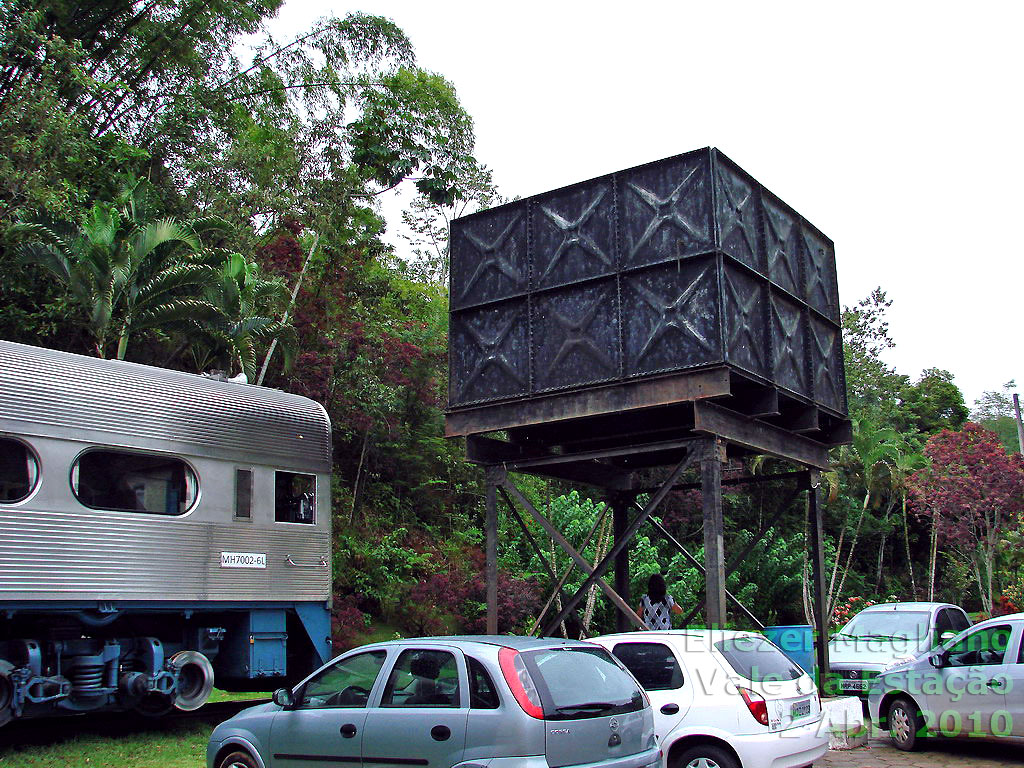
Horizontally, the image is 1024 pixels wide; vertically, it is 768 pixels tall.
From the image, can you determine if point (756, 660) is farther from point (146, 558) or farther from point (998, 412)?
point (998, 412)

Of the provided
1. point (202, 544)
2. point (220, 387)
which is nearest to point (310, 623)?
point (202, 544)

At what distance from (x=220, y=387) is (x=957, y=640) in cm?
929

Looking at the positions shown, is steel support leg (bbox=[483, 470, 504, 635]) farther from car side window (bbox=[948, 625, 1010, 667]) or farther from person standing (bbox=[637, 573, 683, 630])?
car side window (bbox=[948, 625, 1010, 667])

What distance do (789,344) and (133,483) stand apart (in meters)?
8.74

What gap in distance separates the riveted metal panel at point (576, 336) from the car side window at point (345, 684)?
6.16 metres

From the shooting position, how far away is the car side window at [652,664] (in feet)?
26.0

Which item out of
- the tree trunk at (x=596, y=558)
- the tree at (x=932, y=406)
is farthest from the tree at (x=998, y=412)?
the tree trunk at (x=596, y=558)

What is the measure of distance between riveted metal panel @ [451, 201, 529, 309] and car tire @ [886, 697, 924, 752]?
7.00 metres

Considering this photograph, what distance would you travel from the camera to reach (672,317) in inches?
472

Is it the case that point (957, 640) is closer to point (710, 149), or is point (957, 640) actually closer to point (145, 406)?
point (710, 149)

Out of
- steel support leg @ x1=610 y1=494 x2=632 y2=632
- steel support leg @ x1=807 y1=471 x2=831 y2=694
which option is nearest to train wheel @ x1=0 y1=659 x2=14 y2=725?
steel support leg @ x1=610 y1=494 x2=632 y2=632

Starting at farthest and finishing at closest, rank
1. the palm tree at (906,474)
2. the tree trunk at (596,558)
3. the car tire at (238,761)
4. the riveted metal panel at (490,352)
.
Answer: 1. the palm tree at (906,474)
2. the tree trunk at (596,558)
3. the riveted metal panel at (490,352)
4. the car tire at (238,761)

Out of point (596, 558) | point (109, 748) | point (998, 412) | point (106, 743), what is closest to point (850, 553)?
point (596, 558)

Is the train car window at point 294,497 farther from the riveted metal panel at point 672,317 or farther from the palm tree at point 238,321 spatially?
the palm tree at point 238,321
